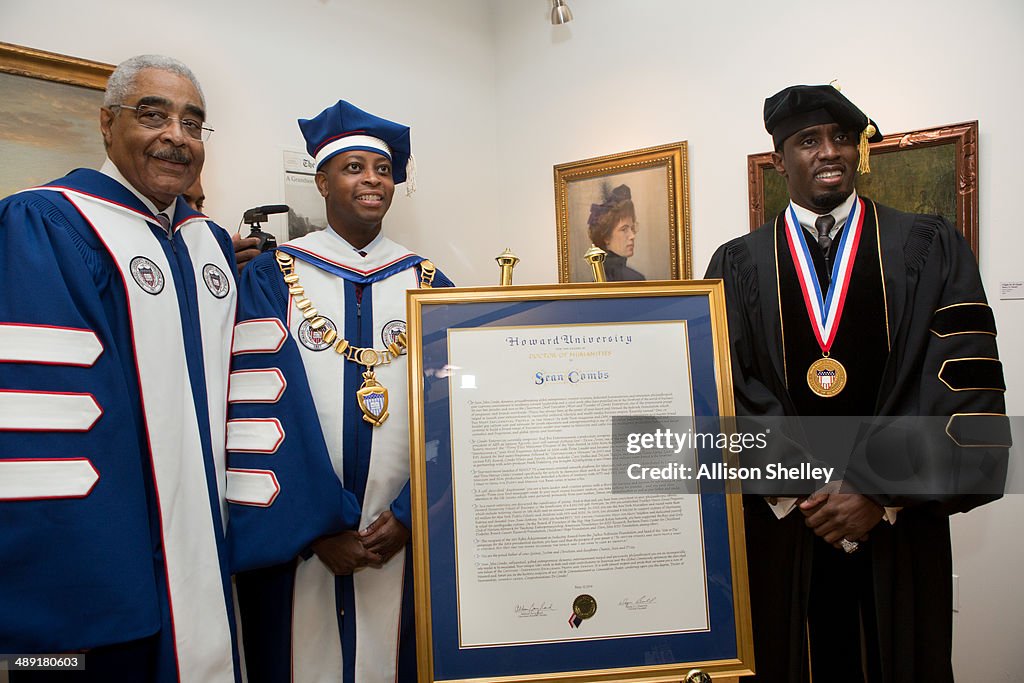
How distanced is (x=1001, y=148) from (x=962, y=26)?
0.61 metres

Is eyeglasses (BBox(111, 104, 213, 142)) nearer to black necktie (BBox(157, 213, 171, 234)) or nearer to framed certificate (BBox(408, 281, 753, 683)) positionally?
black necktie (BBox(157, 213, 171, 234))

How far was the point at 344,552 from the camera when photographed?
2289 millimetres

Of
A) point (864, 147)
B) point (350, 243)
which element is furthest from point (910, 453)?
point (350, 243)

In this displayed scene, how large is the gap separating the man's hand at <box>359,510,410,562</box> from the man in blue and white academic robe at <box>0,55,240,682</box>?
1.53 ft

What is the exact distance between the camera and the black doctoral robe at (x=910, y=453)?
202 cm

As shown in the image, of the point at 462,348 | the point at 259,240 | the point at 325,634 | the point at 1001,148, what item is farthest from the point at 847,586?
the point at 259,240

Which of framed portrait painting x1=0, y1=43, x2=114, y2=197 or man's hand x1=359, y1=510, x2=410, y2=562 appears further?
framed portrait painting x1=0, y1=43, x2=114, y2=197

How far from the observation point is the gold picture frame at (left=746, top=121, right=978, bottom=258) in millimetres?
3148

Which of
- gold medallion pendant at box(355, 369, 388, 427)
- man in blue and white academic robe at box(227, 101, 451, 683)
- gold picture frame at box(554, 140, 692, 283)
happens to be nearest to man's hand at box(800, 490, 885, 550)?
man in blue and white academic robe at box(227, 101, 451, 683)

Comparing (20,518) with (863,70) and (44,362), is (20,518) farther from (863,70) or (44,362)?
(863,70)

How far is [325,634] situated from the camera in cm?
234

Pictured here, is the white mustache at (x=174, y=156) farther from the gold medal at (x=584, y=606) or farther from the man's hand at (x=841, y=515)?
the man's hand at (x=841, y=515)

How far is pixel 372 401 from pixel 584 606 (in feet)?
3.36

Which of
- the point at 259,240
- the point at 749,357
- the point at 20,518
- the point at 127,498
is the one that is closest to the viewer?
the point at 20,518
